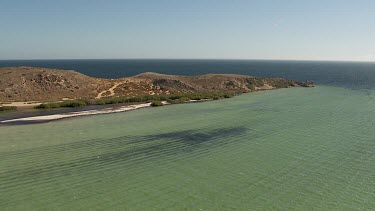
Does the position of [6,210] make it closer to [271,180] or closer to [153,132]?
[271,180]

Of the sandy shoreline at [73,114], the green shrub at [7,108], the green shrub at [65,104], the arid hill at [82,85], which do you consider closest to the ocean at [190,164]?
the sandy shoreline at [73,114]

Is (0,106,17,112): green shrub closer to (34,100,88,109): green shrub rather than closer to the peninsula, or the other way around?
the peninsula

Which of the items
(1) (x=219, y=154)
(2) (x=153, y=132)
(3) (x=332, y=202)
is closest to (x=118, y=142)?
(2) (x=153, y=132)

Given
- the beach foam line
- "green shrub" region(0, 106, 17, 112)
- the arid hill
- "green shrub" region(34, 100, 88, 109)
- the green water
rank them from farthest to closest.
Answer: the arid hill, "green shrub" region(34, 100, 88, 109), "green shrub" region(0, 106, 17, 112), the beach foam line, the green water

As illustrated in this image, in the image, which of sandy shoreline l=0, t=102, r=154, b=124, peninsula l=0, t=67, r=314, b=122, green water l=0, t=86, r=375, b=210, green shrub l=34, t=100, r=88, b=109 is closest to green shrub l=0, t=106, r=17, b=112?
peninsula l=0, t=67, r=314, b=122

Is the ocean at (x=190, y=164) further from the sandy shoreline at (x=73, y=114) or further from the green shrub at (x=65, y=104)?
the green shrub at (x=65, y=104)

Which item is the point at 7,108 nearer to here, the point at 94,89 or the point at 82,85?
the point at 94,89
